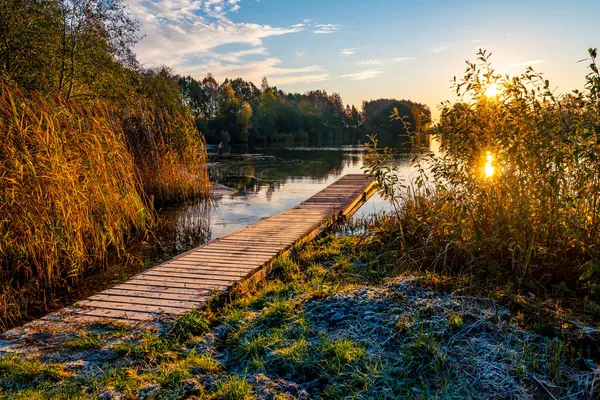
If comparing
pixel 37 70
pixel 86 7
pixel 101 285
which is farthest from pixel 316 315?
pixel 86 7

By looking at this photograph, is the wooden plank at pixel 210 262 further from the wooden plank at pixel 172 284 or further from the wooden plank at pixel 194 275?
the wooden plank at pixel 172 284

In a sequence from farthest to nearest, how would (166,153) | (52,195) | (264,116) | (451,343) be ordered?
(264,116) < (166,153) < (52,195) < (451,343)

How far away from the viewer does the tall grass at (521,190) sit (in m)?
4.24

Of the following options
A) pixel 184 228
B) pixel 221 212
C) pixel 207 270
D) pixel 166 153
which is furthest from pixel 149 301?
pixel 166 153

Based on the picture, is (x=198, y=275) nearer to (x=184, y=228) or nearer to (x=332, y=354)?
(x=332, y=354)

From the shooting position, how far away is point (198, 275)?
5324 millimetres

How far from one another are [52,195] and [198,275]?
6.83 ft

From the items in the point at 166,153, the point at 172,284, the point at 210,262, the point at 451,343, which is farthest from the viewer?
the point at 166,153

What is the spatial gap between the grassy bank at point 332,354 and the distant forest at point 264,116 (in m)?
38.2

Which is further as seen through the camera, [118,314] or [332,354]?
[118,314]

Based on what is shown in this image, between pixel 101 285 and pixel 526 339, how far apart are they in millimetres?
5227

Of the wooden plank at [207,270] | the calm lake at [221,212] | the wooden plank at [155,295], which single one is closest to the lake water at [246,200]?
the calm lake at [221,212]

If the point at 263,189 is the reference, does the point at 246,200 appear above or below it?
below

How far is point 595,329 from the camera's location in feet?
10.4
